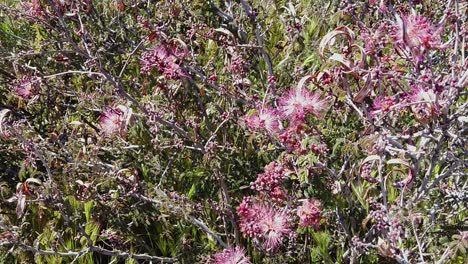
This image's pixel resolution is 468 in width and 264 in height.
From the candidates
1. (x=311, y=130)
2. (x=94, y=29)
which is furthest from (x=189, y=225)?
(x=94, y=29)

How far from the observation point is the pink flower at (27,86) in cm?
257

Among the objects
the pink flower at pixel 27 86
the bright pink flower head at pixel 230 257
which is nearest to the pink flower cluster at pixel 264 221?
the bright pink flower head at pixel 230 257

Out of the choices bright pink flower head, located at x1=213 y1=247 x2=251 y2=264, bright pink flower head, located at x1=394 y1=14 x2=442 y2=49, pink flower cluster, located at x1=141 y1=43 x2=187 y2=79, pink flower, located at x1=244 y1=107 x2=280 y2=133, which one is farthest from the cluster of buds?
bright pink flower head, located at x1=394 y1=14 x2=442 y2=49

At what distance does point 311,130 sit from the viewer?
2238 mm

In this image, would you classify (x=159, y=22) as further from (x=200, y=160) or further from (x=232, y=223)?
(x=232, y=223)

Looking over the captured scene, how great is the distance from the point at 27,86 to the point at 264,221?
1.08 meters

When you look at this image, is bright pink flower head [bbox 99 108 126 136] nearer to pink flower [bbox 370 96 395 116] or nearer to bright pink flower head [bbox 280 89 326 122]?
bright pink flower head [bbox 280 89 326 122]

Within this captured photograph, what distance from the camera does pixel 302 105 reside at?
212 cm

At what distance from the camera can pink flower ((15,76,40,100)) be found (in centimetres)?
257

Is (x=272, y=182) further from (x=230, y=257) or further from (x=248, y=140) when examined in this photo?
(x=230, y=257)

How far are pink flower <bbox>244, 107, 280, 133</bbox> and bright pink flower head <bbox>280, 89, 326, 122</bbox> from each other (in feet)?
0.54

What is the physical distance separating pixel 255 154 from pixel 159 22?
0.68 meters

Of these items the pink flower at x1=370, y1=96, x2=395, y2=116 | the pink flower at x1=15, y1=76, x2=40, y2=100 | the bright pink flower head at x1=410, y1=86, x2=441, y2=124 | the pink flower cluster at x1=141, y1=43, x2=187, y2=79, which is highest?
the bright pink flower head at x1=410, y1=86, x2=441, y2=124

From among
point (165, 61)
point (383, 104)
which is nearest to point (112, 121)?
point (165, 61)
